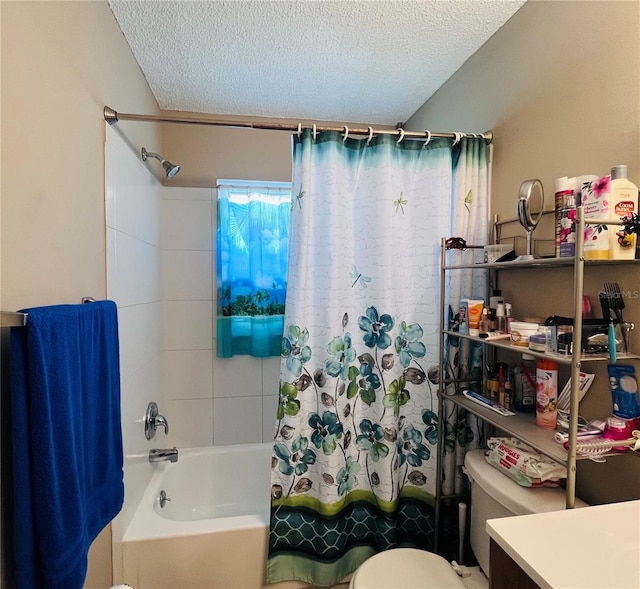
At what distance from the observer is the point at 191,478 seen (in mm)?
2344

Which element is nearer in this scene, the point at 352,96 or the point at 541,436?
the point at 541,436

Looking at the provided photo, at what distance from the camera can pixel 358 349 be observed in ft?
5.49

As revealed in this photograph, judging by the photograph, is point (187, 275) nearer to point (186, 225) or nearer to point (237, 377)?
point (186, 225)

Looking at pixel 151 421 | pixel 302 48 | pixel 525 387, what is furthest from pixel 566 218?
pixel 151 421

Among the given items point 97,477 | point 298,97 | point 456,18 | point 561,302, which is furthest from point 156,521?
point 456,18

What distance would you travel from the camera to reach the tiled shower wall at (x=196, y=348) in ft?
7.86

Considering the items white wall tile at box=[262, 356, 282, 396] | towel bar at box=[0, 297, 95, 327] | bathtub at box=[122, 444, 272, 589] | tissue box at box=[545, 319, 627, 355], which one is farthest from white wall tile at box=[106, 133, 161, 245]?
tissue box at box=[545, 319, 627, 355]

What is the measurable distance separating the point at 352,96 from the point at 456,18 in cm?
75

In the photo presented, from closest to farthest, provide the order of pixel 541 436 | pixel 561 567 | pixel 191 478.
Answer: pixel 561 567, pixel 541 436, pixel 191 478

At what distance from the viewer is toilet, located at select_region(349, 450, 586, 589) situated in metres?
1.15

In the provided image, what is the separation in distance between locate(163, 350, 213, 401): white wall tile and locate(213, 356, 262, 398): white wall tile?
4 centimetres

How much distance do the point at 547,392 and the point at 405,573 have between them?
2.57 feet

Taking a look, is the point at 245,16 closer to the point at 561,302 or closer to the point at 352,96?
the point at 352,96

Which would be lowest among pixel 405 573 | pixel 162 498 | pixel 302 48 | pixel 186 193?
pixel 162 498
